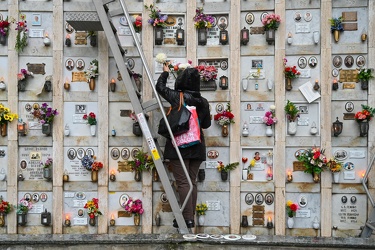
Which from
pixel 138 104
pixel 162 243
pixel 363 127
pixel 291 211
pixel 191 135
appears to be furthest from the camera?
pixel 291 211

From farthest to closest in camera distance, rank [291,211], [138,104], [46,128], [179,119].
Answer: [46,128], [291,211], [138,104], [179,119]

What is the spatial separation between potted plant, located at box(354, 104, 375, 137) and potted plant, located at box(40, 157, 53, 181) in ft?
16.0

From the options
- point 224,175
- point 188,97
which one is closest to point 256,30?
point 188,97

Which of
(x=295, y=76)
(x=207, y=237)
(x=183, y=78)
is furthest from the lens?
(x=295, y=76)

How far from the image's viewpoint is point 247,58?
6.67m

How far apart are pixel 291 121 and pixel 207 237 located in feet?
7.68

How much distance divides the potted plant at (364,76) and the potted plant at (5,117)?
545cm

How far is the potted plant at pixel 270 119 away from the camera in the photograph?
21.4 ft

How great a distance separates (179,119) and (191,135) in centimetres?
30

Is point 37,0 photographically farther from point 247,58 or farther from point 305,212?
point 305,212

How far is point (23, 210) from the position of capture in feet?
21.8

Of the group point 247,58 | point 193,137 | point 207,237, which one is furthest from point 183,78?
point 207,237

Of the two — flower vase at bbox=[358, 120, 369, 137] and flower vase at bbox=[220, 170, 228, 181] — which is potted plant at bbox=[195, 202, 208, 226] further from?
flower vase at bbox=[358, 120, 369, 137]

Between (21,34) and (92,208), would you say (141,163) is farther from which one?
(21,34)
